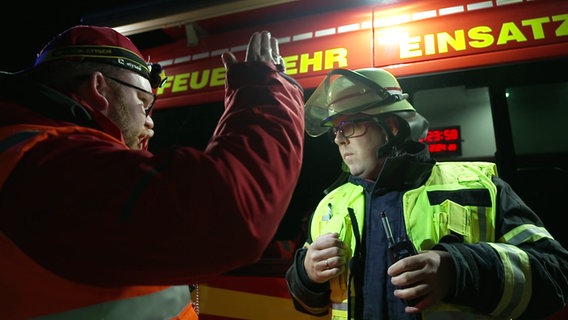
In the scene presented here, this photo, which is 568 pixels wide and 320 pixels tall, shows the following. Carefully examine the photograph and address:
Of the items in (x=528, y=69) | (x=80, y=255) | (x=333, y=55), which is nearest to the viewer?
(x=80, y=255)

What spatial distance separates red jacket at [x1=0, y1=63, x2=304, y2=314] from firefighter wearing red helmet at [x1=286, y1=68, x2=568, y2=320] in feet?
2.48

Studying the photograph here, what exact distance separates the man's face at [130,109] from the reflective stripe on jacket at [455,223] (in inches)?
36.8

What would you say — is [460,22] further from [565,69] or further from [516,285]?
[516,285]

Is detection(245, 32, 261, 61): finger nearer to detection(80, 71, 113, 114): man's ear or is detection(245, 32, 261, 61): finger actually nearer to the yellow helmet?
detection(80, 71, 113, 114): man's ear

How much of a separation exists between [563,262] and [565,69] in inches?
51.2

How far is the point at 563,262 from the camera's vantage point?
1.29 meters

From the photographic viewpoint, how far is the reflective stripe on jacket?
121 cm

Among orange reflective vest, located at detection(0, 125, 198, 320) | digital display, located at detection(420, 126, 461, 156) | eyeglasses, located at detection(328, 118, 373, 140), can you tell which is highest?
digital display, located at detection(420, 126, 461, 156)

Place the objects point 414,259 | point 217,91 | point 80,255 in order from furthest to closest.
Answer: point 217,91 → point 414,259 → point 80,255

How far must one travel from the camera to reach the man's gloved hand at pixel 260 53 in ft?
2.85

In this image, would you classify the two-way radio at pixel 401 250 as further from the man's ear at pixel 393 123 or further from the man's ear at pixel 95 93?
the man's ear at pixel 95 93

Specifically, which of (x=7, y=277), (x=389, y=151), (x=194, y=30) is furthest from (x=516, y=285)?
(x=194, y=30)

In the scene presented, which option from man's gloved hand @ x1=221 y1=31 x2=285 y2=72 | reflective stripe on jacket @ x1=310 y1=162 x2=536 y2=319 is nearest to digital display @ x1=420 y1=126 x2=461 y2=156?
reflective stripe on jacket @ x1=310 y1=162 x2=536 y2=319

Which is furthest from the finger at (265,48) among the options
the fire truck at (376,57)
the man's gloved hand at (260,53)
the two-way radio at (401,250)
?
the fire truck at (376,57)
